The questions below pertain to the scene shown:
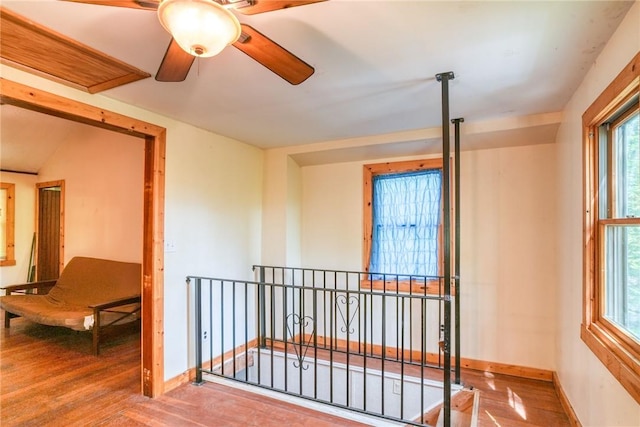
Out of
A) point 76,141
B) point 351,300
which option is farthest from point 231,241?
point 76,141

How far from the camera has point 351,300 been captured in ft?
12.9

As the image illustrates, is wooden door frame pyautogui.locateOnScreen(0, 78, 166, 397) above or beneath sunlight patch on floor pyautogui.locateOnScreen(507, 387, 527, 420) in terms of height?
above

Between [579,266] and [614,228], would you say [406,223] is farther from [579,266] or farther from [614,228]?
[614,228]

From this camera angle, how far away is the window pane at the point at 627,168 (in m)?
1.66

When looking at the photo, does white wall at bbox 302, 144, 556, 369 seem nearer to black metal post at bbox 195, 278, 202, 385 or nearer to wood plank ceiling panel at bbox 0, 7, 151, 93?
black metal post at bbox 195, 278, 202, 385

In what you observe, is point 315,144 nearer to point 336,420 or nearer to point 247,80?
point 247,80

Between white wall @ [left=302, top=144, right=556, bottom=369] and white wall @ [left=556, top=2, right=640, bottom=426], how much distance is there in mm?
212

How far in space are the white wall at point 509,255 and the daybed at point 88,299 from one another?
3.81 metres

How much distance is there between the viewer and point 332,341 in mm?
3693

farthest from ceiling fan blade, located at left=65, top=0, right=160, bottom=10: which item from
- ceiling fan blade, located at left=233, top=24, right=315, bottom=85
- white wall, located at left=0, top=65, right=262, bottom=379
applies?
white wall, located at left=0, top=65, right=262, bottom=379

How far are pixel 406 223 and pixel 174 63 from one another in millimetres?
2901

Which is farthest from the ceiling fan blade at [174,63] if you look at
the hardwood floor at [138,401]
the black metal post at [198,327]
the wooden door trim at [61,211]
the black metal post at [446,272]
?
the wooden door trim at [61,211]

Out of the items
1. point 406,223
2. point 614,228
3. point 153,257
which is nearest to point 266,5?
point 614,228

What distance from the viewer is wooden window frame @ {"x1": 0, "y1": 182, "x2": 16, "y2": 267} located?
5.40 meters
